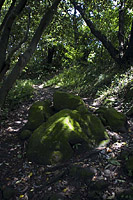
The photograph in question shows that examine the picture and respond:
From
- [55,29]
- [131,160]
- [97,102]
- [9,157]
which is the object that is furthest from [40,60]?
[131,160]

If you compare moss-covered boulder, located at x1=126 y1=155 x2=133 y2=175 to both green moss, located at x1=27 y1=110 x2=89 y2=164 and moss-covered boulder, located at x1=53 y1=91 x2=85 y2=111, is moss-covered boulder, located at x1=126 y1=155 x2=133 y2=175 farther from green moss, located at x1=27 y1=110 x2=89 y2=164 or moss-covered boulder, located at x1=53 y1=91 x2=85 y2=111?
moss-covered boulder, located at x1=53 y1=91 x2=85 y2=111

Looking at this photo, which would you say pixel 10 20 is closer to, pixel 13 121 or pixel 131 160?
pixel 13 121

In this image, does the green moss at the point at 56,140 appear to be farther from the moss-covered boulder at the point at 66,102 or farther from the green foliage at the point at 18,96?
the green foliage at the point at 18,96

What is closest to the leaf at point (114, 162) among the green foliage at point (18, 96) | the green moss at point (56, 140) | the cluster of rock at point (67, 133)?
the cluster of rock at point (67, 133)

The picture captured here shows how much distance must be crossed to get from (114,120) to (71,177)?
2213 millimetres

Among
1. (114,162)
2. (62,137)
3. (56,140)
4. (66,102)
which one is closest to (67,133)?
(62,137)

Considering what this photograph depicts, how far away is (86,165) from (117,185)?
77cm

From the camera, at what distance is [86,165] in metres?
3.76

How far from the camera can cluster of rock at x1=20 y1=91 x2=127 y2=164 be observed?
412 centimetres

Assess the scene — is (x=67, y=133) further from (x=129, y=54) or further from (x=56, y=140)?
(x=129, y=54)

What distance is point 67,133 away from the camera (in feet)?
14.2

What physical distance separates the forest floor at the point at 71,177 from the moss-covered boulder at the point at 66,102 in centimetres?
161

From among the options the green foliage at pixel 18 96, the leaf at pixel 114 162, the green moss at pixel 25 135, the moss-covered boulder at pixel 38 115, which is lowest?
the leaf at pixel 114 162

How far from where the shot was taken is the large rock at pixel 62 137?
13.4ft
